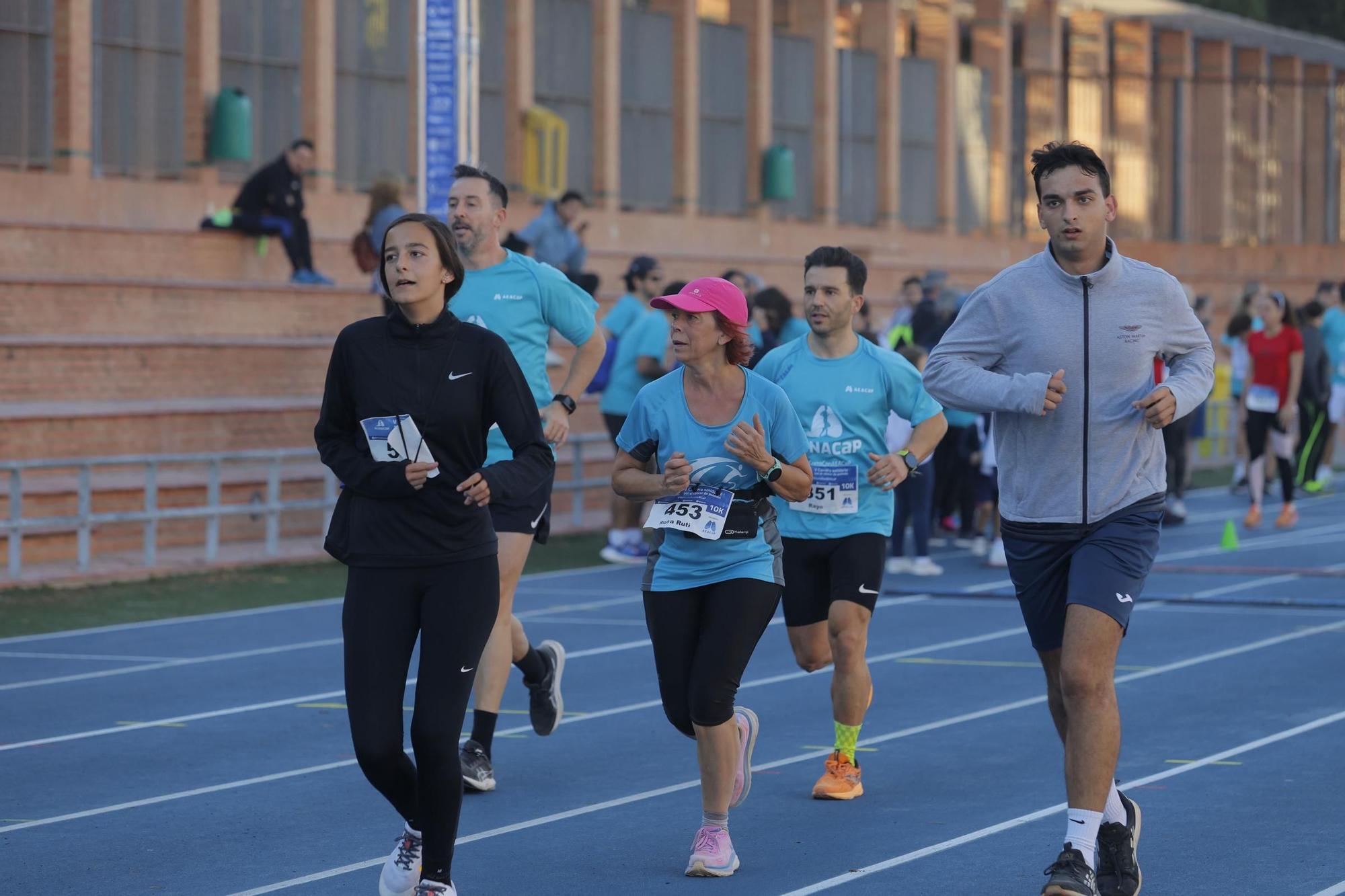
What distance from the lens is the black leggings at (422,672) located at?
6.25 meters

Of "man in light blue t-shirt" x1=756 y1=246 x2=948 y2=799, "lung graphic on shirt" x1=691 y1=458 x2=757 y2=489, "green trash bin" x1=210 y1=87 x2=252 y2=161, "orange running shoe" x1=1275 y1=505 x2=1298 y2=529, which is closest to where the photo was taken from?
"lung graphic on shirt" x1=691 y1=458 x2=757 y2=489

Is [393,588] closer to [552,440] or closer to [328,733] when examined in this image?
[552,440]

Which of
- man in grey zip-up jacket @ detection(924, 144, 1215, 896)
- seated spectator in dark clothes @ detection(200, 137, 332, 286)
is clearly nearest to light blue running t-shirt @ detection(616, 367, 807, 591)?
man in grey zip-up jacket @ detection(924, 144, 1215, 896)

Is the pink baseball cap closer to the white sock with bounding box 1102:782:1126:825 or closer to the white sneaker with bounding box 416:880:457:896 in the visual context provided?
the white sock with bounding box 1102:782:1126:825

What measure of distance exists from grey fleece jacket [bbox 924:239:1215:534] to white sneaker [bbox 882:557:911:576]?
1067 centimetres

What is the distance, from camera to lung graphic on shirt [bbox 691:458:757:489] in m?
7.21

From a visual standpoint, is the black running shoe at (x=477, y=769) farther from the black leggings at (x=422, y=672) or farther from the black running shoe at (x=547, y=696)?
the black leggings at (x=422, y=672)

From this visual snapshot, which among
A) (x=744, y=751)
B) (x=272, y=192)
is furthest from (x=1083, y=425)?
(x=272, y=192)

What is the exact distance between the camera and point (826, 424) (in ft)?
29.4

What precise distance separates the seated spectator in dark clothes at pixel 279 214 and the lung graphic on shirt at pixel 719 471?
48.3 ft

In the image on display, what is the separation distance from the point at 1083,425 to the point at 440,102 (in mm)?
13463

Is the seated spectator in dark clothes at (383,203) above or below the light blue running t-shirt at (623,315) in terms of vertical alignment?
above

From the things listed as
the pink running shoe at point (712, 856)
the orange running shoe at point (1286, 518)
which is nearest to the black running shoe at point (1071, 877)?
the pink running shoe at point (712, 856)

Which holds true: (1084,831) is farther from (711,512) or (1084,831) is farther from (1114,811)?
(711,512)
